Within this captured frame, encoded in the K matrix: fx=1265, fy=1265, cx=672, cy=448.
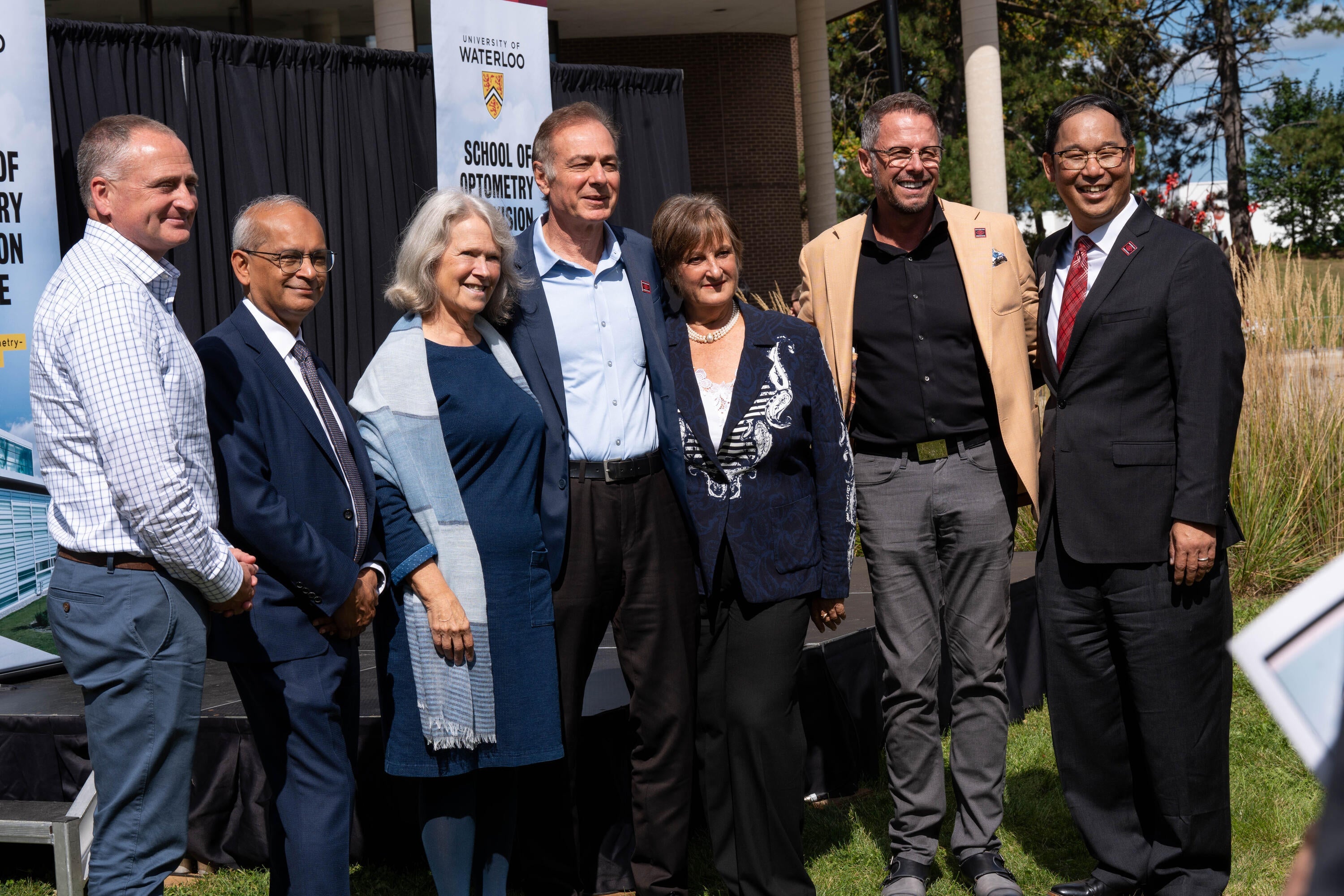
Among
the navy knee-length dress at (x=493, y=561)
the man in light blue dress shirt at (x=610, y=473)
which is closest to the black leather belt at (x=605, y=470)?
the man in light blue dress shirt at (x=610, y=473)

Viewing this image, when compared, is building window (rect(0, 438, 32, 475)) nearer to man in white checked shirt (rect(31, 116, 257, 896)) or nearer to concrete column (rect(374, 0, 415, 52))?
man in white checked shirt (rect(31, 116, 257, 896))

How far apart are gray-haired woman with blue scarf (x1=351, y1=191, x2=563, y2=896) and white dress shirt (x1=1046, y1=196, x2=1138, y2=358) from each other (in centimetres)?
133

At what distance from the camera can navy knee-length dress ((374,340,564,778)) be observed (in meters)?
2.80

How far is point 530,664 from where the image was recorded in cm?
288

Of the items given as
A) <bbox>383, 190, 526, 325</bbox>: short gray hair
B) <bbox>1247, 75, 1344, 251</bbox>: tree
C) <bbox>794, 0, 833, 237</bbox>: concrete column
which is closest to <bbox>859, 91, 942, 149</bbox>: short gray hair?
<bbox>383, 190, 526, 325</bbox>: short gray hair

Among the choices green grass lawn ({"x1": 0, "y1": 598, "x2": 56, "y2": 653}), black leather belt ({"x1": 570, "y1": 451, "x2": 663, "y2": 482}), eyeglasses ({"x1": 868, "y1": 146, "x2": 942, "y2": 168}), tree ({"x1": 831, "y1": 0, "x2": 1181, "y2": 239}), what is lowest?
green grass lawn ({"x1": 0, "y1": 598, "x2": 56, "y2": 653})

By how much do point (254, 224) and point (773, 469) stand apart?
1289 millimetres

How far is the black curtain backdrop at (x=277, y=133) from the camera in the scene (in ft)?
17.9

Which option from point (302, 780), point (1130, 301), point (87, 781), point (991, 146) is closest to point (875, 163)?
point (1130, 301)

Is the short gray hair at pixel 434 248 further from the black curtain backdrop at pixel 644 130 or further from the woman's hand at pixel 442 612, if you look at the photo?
the black curtain backdrop at pixel 644 130

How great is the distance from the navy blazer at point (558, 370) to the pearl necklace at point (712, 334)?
0.08 m

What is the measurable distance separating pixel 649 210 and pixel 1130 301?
583 centimetres

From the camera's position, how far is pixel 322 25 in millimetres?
13125

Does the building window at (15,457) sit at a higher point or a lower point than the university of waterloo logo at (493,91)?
lower
